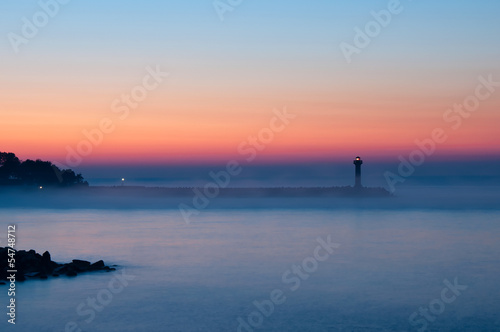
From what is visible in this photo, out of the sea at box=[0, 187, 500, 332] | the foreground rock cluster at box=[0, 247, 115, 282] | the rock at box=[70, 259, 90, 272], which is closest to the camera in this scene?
the sea at box=[0, 187, 500, 332]

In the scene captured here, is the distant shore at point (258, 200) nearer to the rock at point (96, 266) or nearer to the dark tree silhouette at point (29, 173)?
the dark tree silhouette at point (29, 173)

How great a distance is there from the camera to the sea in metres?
8.16

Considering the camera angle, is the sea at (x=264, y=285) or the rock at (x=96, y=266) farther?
the rock at (x=96, y=266)

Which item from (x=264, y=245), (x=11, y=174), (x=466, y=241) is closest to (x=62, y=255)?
(x=264, y=245)

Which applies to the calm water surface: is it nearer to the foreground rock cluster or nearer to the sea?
the sea

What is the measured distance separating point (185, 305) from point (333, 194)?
5232 cm

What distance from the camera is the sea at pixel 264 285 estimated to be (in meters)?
8.16

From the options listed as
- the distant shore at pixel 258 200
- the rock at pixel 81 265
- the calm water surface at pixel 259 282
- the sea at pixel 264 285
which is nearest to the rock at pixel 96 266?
the rock at pixel 81 265

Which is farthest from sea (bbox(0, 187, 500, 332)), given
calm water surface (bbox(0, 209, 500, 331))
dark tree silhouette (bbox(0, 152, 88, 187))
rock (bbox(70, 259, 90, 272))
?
dark tree silhouette (bbox(0, 152, 88, 187))

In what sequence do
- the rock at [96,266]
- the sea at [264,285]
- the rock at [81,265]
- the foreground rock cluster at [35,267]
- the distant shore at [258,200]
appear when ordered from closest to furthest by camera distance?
1. the sea at [264,285]
2. the foreground rock cluster at [35,267]
3. the rock at [81,265]
4. the rock at [96,266]
5. the distant shore at [258,200]

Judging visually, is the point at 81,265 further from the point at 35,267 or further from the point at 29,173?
the point at 29,173

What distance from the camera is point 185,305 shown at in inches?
357

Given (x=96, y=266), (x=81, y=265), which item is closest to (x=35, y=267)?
(x=81, y=265)

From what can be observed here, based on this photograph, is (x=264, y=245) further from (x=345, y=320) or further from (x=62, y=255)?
(x=345, y=320)
